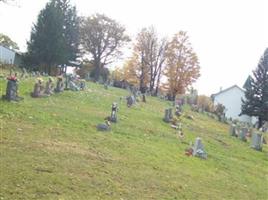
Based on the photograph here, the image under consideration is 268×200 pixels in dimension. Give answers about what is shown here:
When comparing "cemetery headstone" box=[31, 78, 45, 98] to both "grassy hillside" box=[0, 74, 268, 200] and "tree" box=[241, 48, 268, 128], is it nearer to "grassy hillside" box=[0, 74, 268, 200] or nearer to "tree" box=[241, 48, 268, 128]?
"grassy hillside" box=[0, 74, 268, 200]

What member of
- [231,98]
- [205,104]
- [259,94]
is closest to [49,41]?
[205,104]

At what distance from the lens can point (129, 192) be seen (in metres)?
11.9

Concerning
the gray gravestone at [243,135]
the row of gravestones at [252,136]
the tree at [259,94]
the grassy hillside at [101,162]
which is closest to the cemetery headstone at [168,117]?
the grassy hillside at [101,162]

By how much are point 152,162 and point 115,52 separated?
56.6 m

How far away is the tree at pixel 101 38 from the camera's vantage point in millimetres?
69000

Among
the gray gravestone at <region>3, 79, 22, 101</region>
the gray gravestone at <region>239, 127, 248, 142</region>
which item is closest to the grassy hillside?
the gray gravestone at <region>3, 79, 22, 101</region>

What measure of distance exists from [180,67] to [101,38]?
46.3 ft

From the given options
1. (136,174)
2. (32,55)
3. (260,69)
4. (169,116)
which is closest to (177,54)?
(260,69)

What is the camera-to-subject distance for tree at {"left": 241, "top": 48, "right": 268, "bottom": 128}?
5084cm

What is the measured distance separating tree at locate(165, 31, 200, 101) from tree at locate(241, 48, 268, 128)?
890 centimetres

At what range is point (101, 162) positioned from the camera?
45.2 feet

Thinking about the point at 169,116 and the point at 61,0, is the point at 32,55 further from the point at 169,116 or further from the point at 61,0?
the point at 169,116

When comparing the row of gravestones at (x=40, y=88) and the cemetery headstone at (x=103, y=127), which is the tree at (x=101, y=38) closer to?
the row of gravestones at (x=40, y=88)

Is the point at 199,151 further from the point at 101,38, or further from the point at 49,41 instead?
the point at 101,38
